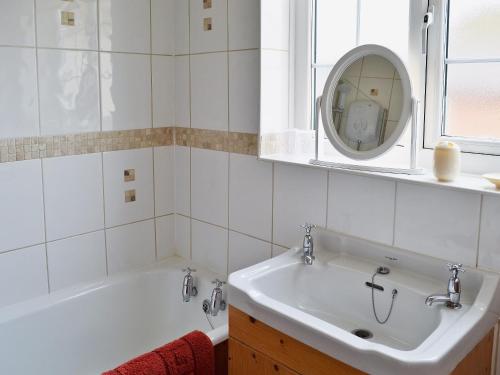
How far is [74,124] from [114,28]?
0.41 meters

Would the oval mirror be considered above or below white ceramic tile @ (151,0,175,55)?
below

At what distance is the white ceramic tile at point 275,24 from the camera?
1.87 m

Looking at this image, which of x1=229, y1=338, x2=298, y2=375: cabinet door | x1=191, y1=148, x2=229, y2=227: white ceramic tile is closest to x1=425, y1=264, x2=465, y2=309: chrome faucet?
x1=229, y1=338, x2=298, y2=375: cabinet door

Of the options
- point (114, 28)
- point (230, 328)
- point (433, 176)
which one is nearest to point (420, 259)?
point (433, 176)

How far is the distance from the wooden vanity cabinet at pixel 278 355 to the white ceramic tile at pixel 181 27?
3.92ft

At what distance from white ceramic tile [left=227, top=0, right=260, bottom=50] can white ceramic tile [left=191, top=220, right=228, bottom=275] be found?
744 mm

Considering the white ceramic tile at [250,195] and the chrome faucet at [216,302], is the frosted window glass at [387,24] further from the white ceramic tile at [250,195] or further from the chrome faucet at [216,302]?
the chrome faucet at [216,302]

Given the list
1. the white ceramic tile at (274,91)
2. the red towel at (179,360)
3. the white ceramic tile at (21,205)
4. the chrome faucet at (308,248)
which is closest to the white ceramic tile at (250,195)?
the white ceramic tile at (274,91)

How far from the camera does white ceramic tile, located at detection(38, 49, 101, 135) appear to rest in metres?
1.92

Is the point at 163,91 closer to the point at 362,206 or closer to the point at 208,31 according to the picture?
the point at 208,31

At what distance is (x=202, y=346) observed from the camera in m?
1.64

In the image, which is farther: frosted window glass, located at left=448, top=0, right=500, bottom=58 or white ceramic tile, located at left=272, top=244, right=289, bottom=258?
white ceramic tile, located at left=272, top=244, right=289, bottom=258

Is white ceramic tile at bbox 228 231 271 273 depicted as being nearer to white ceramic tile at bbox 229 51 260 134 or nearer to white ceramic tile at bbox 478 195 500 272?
white ceramic tile at bbox 229 51 260 134

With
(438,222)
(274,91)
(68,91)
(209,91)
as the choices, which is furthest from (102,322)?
(438,222)
